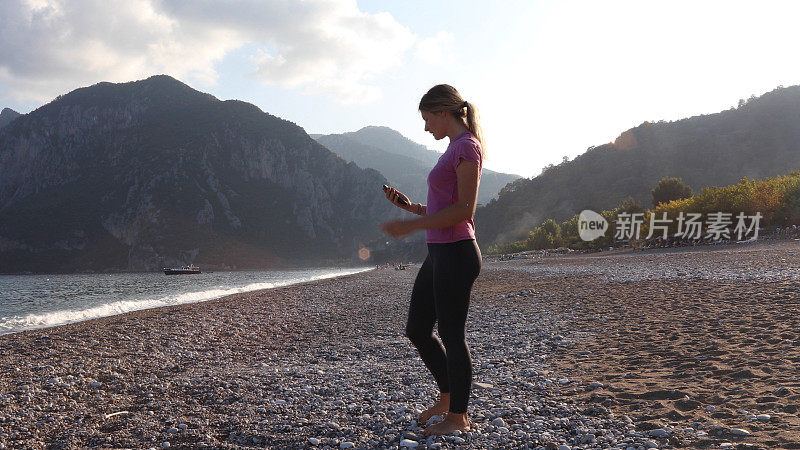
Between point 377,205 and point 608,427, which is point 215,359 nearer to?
point 608,427

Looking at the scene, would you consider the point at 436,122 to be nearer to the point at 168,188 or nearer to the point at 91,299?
the point at 91,299

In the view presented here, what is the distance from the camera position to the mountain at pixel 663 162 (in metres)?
77.9

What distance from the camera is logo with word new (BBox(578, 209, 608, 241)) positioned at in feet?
151

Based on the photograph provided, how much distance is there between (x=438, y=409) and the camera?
3.74 m

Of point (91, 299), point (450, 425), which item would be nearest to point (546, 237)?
point (91, 299)

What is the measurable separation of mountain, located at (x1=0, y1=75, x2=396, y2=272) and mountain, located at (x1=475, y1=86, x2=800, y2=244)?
66781mm

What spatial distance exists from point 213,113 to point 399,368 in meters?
157

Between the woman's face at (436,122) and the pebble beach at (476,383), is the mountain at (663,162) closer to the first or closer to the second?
the pebble beach at (476,383)

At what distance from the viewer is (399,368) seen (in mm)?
5941

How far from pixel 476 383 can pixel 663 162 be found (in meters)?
95.9

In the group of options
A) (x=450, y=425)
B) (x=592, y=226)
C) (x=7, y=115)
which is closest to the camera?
(x=450, y=425)

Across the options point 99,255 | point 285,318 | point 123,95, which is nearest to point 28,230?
point 99,255

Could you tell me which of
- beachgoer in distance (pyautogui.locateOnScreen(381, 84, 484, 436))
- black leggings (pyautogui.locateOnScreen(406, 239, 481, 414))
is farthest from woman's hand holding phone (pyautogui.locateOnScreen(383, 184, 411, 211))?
black leggings (pyautogui.locateOnScreen(406, 239, 481, 414))

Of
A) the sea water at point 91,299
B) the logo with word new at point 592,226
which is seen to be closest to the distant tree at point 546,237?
the logo with word new at point 592,226
